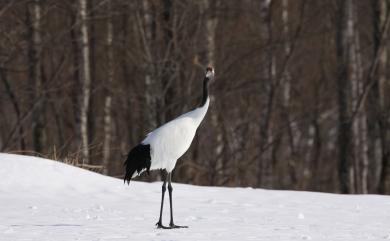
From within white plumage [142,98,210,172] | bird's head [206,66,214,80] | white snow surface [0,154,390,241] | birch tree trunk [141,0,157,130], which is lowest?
white snow surface [0,154,390,241]

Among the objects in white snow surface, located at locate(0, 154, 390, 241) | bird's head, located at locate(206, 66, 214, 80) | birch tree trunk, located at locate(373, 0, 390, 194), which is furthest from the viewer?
birch tree trunk, located at locate(373, 0, 390, 194)

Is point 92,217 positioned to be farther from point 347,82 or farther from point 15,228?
point 347,82

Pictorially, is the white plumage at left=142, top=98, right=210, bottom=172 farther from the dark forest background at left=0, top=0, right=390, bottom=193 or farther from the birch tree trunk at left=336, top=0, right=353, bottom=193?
the birch tree trunk at left=336, top=0, right=353, bottom=193

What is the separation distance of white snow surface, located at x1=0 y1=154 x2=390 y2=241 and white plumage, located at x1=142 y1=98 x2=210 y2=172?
69 centimetres

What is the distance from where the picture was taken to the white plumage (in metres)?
9.80

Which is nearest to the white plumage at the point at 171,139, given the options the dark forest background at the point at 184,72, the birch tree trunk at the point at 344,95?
the dark forest background at the point at 184,72

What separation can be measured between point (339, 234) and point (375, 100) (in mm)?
11686

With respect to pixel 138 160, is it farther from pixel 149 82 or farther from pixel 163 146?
pixel 149 82

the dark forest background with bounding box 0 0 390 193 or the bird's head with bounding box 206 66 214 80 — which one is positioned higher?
the dark forest background with bounding box 0 0 390 193

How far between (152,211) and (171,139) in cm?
132

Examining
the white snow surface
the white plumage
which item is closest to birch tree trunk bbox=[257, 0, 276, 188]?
the white snow surface

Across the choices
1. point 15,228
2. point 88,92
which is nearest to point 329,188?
point 88,92

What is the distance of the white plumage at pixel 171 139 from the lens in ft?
32.1

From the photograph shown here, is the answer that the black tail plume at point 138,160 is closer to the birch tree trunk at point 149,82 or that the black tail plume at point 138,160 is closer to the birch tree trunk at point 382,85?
the birch tree trunk at point 149,82
